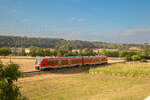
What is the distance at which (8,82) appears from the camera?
25.8 feet

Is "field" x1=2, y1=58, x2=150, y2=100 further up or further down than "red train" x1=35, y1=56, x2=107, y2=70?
further down

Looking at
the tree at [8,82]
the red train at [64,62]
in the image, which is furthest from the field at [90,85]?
the tree at [8,82]

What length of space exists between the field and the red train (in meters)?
1.36

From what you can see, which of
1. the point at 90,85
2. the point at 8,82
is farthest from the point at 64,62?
the point at 8,82

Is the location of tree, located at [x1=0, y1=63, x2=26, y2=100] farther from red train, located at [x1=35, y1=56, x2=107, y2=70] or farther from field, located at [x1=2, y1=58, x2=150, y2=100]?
red train, located at [x1=35, y1=56, x2=107, y2=70]

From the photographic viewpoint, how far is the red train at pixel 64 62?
103 feet

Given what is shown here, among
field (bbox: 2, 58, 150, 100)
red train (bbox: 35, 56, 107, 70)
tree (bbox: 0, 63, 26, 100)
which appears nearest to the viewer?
tree (bbox: 0, 63, 26, 100)

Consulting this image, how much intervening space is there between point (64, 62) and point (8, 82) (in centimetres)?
2823

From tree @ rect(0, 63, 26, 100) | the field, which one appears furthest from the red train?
tree @ rect(0, 63, 26, 100)

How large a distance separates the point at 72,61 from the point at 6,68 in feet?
99.8

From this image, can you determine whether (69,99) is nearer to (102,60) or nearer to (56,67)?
(56,67)

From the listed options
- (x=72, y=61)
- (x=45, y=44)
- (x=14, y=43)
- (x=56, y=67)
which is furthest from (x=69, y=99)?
(x=45, y=44)

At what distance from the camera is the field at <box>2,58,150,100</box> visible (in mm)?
14916

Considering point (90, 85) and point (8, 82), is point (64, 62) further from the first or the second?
point (8, 82)
